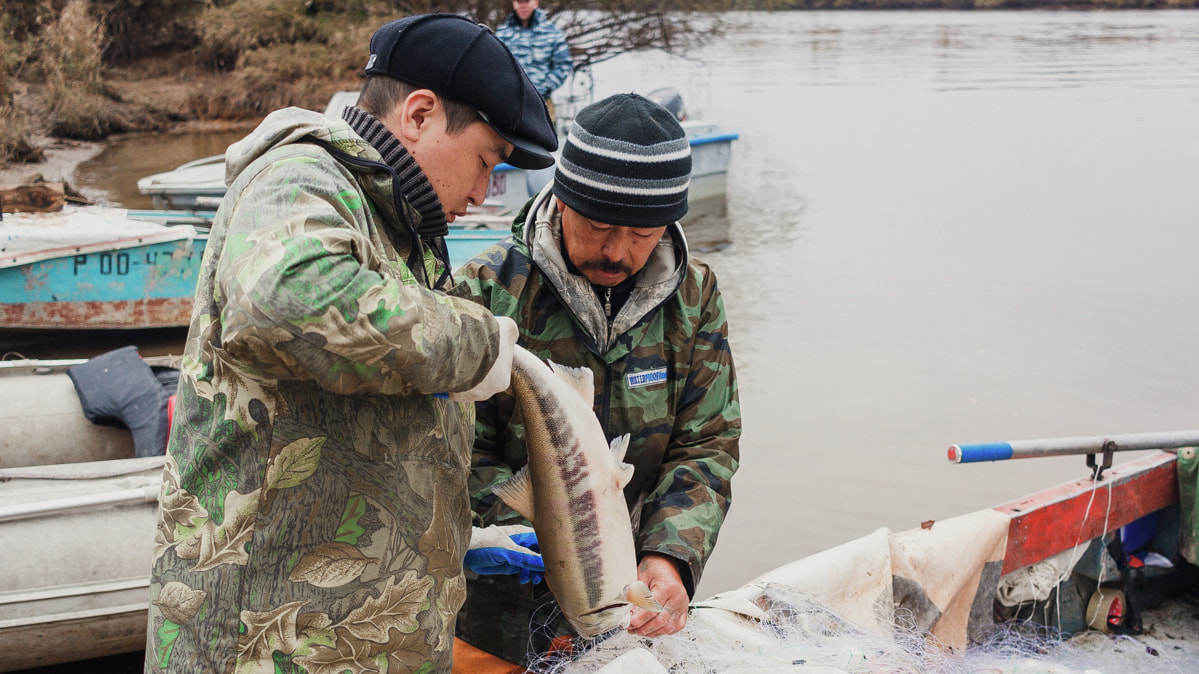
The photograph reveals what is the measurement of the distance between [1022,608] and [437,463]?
3.38m

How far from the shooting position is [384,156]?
1.70 meters

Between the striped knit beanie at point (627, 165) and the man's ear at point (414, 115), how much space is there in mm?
677

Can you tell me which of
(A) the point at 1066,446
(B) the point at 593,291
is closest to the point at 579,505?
(B) the point at 593,291

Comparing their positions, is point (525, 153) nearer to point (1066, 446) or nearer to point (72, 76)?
point (1066, 446)

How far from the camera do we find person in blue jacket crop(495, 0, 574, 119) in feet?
34.5

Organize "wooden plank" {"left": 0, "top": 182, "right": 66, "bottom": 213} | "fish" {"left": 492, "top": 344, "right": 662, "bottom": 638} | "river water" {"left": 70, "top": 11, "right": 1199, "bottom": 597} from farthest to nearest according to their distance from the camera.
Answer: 1. "wooden plank" {"left": 0, "top": 182, "right": 66, "bottom": 213}
2. "river water" {"left": 70, "top": 11, "right": 1199, "bottom": 597}
3. "fish" {"left": 492, "top": 344, "right": 662, "bottom": 638}

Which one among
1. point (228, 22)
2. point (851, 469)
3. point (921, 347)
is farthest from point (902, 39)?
point (851, 469)

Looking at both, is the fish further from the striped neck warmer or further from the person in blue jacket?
the person in blue jacket

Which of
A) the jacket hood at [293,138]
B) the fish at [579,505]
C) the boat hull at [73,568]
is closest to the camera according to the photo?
the jacket hood at [293,138]

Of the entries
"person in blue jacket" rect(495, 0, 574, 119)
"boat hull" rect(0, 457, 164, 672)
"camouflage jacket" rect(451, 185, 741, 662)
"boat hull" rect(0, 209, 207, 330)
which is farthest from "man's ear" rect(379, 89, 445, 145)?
"person in blue jacket" rect(495, 0, 574, 119)

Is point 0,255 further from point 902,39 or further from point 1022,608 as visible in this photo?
point 902,39

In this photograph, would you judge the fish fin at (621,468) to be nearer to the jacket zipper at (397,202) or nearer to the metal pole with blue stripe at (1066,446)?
the jacket zipper at (397,202)

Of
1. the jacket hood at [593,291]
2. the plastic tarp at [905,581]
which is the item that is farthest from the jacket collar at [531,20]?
the jacket hood at [593,291]

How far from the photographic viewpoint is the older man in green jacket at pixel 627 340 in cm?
237
